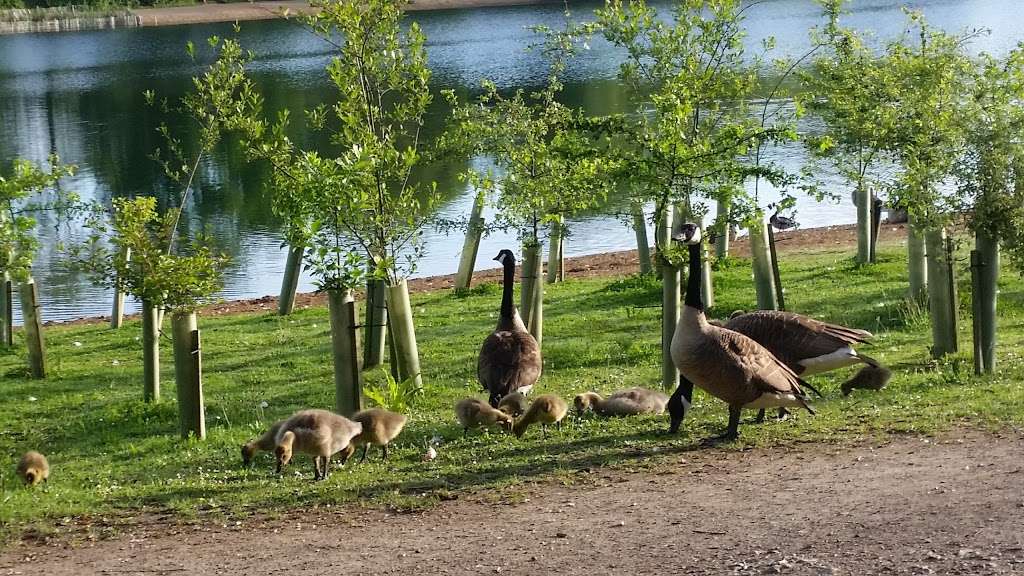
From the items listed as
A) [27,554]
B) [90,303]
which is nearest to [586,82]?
[90,303]

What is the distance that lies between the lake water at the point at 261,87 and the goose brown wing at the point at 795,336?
9.48 metres

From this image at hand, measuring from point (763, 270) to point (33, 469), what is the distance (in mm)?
8282

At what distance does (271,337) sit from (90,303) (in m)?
9.63

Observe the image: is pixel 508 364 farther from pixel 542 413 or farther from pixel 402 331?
pixel 402 331

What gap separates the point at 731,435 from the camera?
9930mm

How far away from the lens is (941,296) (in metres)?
12.3

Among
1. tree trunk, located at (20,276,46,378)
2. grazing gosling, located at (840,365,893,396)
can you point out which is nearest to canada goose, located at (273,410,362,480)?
grazing gosling, located at (840,365,893,396)

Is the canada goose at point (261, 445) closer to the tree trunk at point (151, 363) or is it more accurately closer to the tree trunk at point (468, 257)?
the tree trunk at point (151, 363)

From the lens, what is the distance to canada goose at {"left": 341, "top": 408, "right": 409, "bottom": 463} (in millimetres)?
9945

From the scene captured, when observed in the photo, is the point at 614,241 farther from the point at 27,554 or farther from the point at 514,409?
the point at 27,554

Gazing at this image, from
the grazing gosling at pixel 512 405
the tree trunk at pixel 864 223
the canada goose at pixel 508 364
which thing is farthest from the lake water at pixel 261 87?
the grazing gosling at pixel 512 405

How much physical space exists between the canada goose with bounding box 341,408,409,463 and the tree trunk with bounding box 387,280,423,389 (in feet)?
8.85

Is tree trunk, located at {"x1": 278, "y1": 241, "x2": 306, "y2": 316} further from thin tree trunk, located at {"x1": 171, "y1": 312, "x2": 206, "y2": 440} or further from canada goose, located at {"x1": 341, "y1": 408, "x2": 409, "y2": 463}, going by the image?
canada goose, located at {"x1": 341, "y1": 408, "x2": 409, "y2": 463}

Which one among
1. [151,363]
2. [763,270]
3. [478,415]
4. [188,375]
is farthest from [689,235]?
[151,363]
